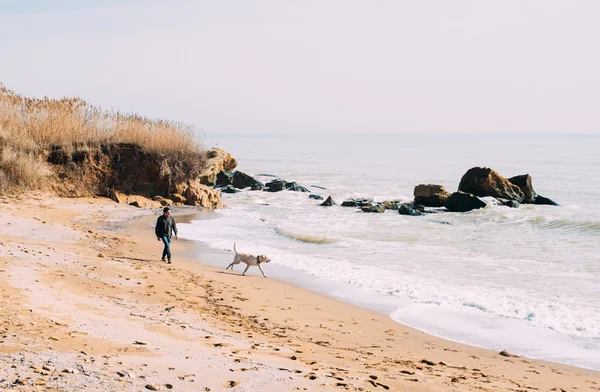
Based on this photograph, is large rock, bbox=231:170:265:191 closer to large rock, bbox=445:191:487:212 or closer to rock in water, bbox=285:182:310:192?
rock in water, bbox=285:182:310:192

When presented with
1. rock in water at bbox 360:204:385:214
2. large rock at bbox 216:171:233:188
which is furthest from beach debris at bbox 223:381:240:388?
large rock at bbox 216:171:233:188

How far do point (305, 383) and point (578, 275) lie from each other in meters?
11.5

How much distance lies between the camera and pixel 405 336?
31.2 ft

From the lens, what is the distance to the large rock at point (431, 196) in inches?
1219

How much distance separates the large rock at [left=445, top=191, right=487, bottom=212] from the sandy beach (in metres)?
18.1

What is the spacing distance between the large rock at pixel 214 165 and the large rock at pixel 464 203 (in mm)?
12862

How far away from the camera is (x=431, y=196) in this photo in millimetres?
31156

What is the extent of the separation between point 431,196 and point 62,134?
18.7m

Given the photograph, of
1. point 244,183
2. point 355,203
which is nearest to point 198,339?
point 355,203

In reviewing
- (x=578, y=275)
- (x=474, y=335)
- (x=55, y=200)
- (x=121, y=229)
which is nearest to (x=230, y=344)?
(x=474, y=335)

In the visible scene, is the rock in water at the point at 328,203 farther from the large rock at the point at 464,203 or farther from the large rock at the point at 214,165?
the large rock at the point at 214,165

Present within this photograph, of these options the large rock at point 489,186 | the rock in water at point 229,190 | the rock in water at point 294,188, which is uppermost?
the large rock at point 489,186

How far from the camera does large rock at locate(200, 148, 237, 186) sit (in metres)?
33.0

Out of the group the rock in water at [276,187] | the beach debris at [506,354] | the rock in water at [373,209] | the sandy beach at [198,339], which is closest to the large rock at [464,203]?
the rock in water at [373,209]
